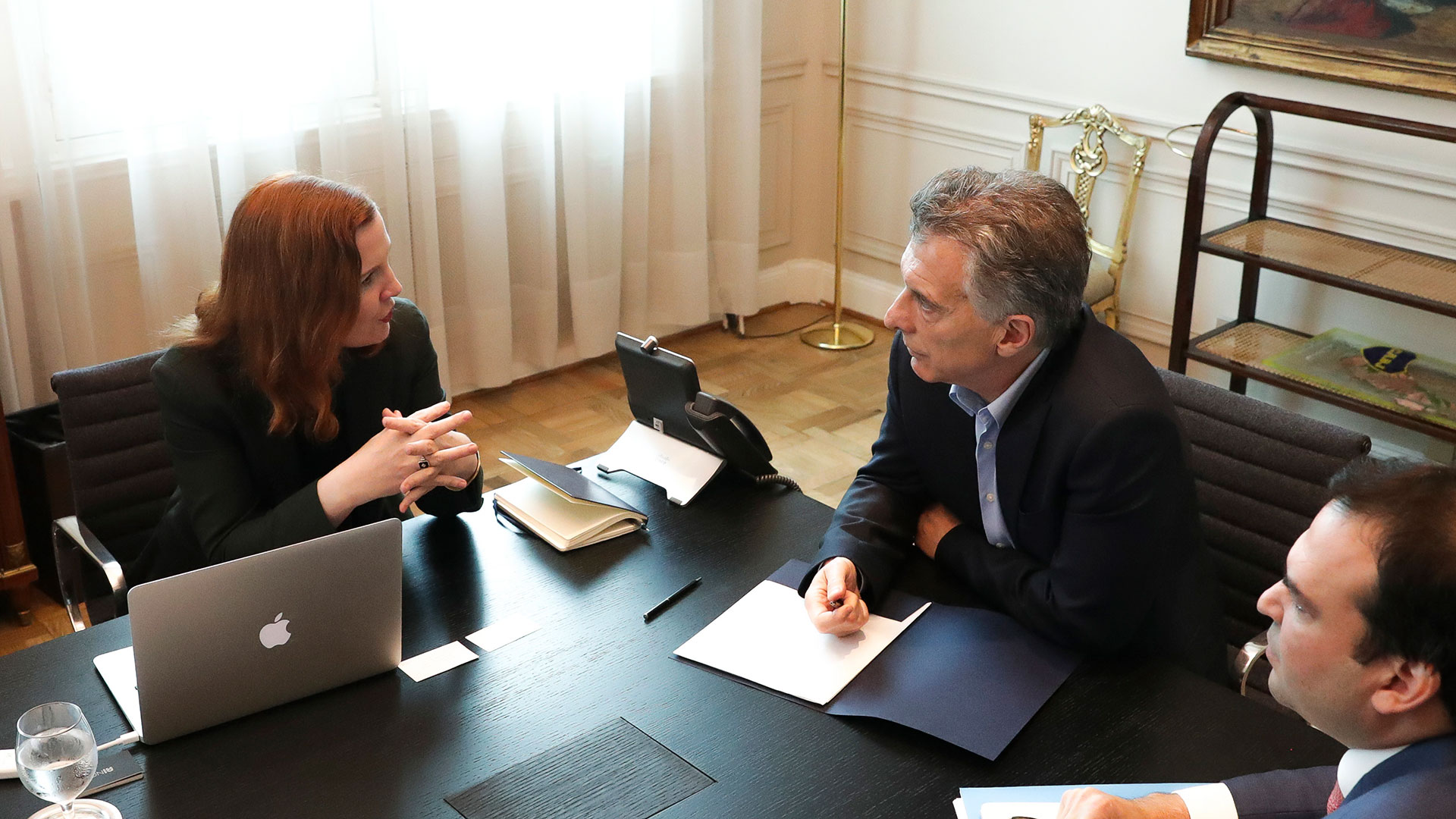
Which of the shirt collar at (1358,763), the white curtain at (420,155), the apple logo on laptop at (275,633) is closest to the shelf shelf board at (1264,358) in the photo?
the white curtain at (420,155)

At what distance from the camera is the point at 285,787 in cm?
147

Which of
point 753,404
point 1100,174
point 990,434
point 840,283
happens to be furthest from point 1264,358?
point 990,434

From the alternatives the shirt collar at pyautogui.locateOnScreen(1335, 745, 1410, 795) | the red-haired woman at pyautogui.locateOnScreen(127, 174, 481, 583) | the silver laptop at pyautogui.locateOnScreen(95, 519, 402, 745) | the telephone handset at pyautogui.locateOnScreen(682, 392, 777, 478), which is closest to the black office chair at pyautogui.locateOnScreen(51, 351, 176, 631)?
the red-haired woman at pyautogui.locateOnScreen(127, 174, 481, 583)

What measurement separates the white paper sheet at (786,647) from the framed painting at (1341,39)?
8.54ft

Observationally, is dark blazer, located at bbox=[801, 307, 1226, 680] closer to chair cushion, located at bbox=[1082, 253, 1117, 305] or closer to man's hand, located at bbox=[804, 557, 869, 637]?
man's hand, located at bbox=[804, 557, 869, 637]

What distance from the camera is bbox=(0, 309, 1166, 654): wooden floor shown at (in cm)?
407

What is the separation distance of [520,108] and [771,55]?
1226 millimetres

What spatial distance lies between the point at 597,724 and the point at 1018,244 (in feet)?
2.92

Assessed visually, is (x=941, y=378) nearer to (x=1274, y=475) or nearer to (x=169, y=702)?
(x=1274, y=475)

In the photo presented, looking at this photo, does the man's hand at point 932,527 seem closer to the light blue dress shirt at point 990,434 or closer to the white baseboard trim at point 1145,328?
the light blue dress shirt at point 990,434

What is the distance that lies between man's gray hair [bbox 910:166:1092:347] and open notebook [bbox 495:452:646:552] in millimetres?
669

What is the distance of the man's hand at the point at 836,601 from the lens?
174cm

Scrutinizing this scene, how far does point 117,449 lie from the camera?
2.37 m

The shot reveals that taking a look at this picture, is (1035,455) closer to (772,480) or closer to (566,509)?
(772,480)
